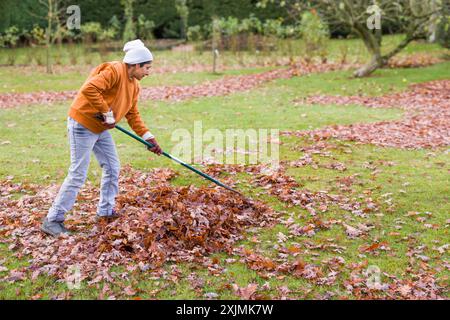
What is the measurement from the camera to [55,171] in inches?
316

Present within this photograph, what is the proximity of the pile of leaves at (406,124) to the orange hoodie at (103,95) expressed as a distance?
5.02m

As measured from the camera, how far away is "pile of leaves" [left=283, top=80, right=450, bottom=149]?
31.2 ft

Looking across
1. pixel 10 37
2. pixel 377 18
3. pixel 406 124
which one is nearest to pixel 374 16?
pixel 377 18

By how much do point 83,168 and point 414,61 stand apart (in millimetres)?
15633

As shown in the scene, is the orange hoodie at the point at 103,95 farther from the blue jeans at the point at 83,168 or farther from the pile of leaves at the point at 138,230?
the pile of leaves at the point at 138,230

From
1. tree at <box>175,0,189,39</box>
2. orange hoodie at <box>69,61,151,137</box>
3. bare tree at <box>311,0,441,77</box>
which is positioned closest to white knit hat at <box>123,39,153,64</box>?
orange hoodie at <box>69,61,151,137</box>

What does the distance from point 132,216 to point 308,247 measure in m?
1.78

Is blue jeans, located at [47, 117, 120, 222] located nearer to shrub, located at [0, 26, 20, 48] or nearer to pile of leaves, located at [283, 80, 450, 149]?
pile of leaves, located at [283, 80, 450, 149]

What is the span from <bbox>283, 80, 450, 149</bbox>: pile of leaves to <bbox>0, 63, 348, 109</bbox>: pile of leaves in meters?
2.75

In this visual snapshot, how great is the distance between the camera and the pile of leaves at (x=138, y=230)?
16.2ft

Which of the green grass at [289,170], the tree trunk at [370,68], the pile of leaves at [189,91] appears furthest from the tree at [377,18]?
the pile of leaves at [189,91]

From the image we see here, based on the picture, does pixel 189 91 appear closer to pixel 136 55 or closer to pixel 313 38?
pixel 313 38
